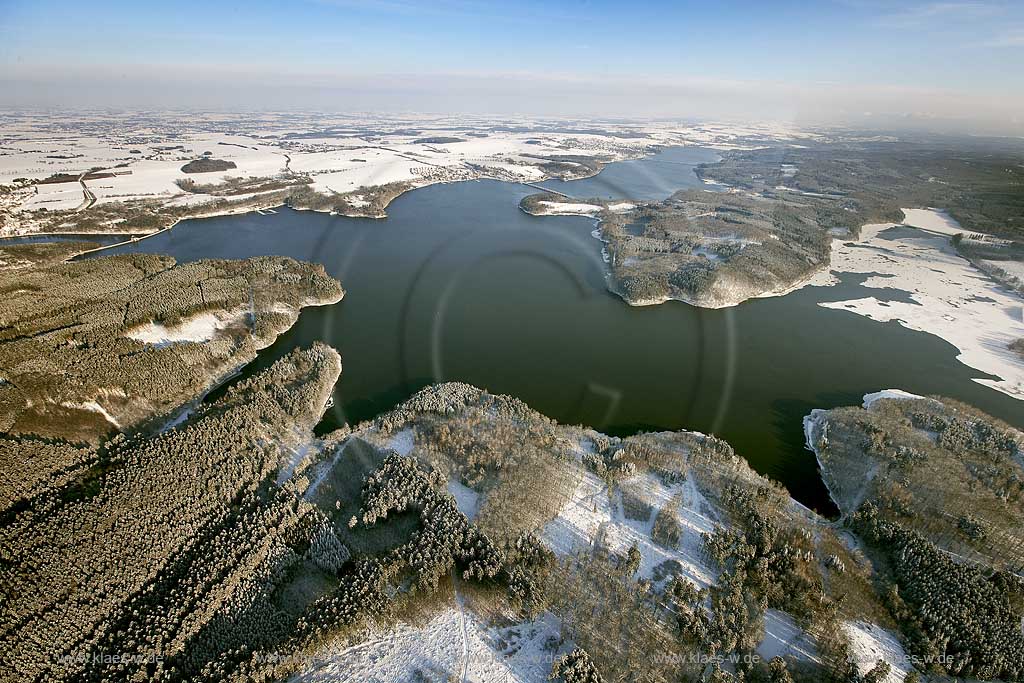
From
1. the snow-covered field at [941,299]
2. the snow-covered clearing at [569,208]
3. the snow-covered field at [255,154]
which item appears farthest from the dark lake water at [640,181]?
the snow-covered field at [941,299]

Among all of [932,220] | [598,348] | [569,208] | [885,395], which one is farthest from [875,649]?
[932,220]

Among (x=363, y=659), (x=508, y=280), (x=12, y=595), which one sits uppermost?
(x=508, y=280)

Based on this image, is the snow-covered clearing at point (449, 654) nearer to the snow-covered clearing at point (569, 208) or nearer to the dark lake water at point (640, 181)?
the snow-covered clearing at point (569, 208)

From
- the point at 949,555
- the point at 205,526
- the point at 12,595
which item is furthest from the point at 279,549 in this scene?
the point at 949,555

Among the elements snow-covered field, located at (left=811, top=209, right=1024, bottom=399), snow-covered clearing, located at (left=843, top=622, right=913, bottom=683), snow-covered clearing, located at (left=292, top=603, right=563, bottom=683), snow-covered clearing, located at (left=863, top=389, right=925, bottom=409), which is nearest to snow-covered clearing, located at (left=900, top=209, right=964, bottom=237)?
snow-covered field, located at (left=811, top=209, right=1024, bottom=399)

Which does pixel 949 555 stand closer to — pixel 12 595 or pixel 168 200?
pixel 12 595

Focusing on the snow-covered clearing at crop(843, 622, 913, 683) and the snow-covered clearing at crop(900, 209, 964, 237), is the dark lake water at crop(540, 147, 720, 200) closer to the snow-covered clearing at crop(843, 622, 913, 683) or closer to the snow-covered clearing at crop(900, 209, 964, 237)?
the snow-covered clearing at crop(900, 209, 964, 237)
